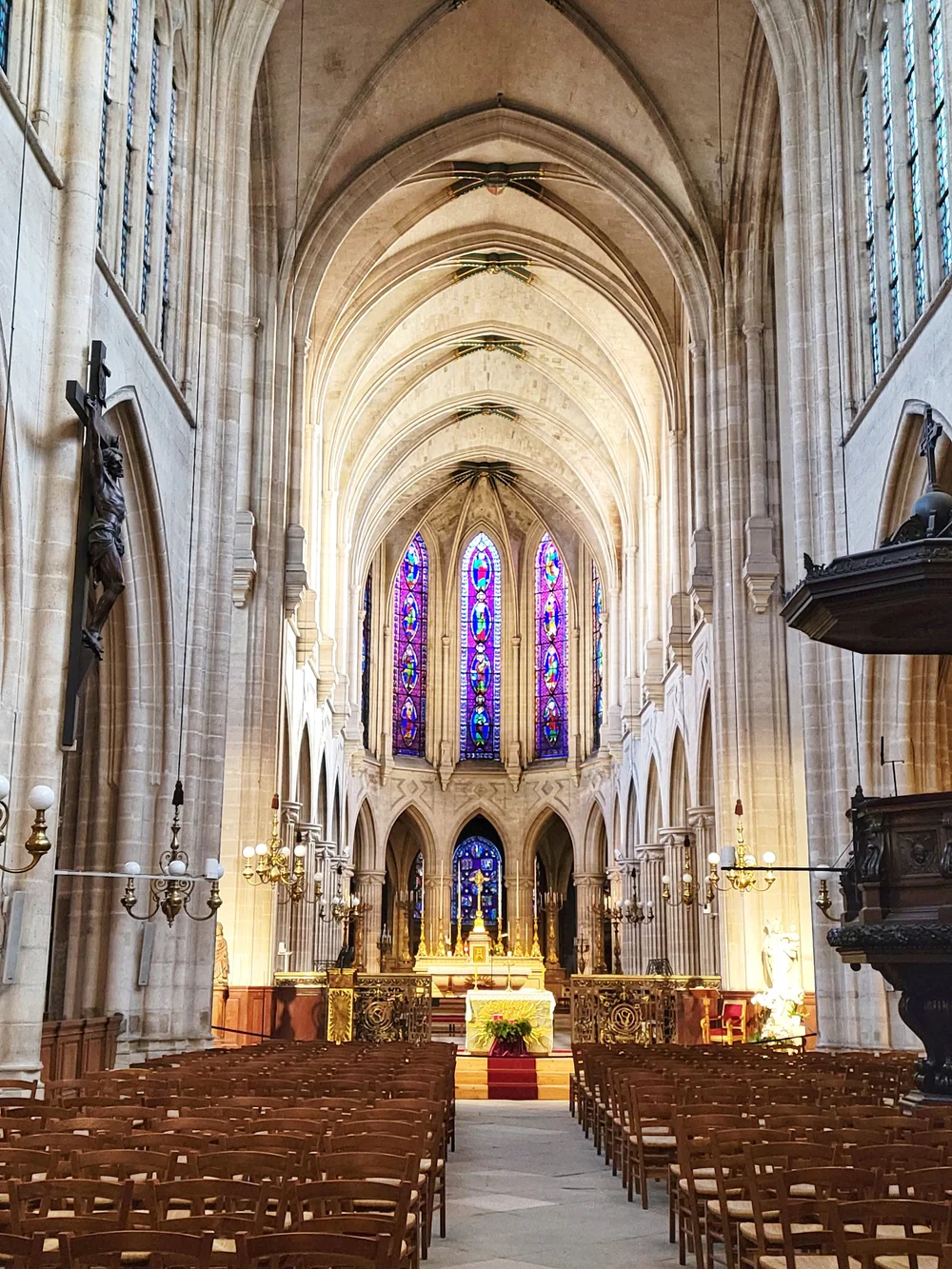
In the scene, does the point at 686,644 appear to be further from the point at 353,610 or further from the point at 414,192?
the point at 353,610

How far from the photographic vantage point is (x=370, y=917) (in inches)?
1773

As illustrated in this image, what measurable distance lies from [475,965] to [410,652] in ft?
48.2

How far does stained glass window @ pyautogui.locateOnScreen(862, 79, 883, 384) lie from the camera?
57.7 feet

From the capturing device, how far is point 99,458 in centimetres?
1260

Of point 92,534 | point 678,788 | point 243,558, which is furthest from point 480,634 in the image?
point 92,534

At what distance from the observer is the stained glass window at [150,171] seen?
16.8m

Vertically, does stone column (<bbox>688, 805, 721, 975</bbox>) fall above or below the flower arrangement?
above

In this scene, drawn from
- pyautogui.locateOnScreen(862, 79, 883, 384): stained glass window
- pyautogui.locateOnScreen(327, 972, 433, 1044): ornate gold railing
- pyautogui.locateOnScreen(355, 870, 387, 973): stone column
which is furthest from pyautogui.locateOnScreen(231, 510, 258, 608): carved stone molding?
pyautogui.locateOnScreen(355, 870, 387, 973): stone column

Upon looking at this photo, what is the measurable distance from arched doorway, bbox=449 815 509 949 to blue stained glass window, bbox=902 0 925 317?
33409mm

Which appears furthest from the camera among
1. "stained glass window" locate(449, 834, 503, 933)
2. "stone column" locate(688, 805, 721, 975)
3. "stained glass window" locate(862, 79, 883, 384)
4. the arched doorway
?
"stained glass window" locate(449, 834, 503, 933)

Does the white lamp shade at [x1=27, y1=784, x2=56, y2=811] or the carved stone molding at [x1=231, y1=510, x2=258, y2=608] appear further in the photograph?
the carved stone molding at [x1=231, y1=510, x2=258, y2=608]

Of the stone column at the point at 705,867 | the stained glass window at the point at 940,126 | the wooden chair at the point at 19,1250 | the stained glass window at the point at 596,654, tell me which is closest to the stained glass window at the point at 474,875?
the stained glass window at the point at 596,654

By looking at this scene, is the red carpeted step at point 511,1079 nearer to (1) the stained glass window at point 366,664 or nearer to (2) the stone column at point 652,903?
(2) the stone column at point 652,903

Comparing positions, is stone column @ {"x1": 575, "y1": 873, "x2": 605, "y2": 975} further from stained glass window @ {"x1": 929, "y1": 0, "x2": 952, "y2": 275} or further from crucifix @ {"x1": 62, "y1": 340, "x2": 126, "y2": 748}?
crucifix @ {"x1": 62, "y1": 340, "x2": 126, "y2": 748}
